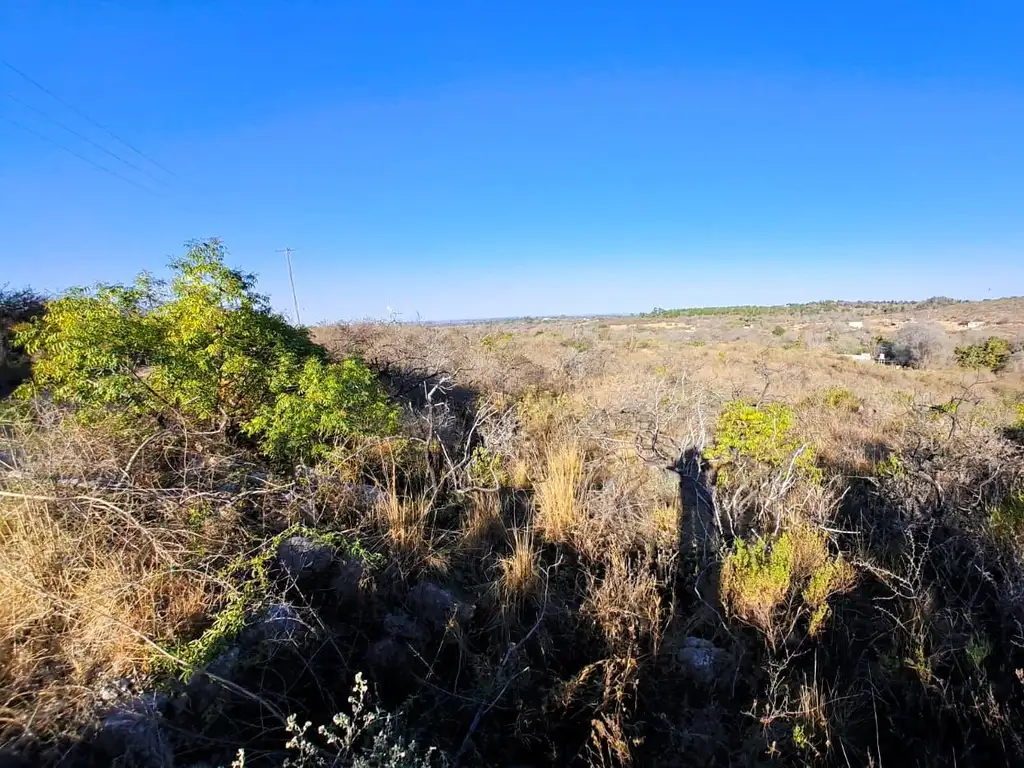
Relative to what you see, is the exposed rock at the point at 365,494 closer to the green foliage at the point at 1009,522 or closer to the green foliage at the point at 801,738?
the green foliage at the point at 801,738

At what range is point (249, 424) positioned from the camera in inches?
149

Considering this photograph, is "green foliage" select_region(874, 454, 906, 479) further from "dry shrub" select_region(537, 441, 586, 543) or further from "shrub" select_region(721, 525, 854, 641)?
"dry shrub" select_region(537, 441, 586, 543)

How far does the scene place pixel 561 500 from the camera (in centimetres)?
370

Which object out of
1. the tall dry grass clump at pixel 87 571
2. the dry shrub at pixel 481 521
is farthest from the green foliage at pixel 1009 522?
the tall dry grass clump at pixel 87 571

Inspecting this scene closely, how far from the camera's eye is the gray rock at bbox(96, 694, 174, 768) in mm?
1694

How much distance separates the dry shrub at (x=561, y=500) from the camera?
3.59m

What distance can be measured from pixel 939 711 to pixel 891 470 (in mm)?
2181

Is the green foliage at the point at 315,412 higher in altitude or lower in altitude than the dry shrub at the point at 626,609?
higher

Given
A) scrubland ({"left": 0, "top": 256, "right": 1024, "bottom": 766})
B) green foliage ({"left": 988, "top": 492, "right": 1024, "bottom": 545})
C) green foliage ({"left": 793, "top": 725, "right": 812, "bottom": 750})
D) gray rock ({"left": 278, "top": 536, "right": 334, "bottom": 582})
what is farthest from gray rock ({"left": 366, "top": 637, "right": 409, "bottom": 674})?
green foliage ({"left": 988, "top": 492, "right": 1024, "bottom": 545})

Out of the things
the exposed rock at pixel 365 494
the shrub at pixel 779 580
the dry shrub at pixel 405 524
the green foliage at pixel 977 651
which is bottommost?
the green foliage at pixel 977 651

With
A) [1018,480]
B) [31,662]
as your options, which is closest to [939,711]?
[1018,480]

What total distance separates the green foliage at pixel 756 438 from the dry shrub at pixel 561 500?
Result: 3.90 ft

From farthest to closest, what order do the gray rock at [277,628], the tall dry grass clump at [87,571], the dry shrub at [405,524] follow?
the dry shrub at [405,524] < the gray rock at [277,628] < the tall dry grass clump at [87,571]

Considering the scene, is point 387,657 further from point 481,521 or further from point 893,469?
point 893,469
